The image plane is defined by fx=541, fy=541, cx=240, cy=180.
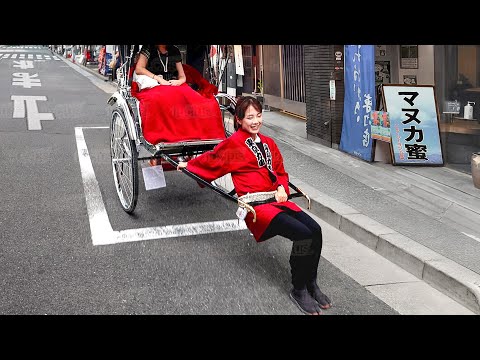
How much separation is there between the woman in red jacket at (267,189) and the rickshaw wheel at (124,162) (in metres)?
1.12

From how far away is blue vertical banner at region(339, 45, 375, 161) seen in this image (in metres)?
7.93

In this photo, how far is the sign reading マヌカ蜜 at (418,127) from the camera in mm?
7703

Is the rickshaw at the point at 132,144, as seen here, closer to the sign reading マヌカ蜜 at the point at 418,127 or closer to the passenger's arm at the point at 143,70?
the passenger's arm at the point at 143,70

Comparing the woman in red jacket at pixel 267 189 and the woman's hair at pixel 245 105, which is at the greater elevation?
the woman's hair at pixel 245 105

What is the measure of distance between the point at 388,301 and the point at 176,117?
283 cm

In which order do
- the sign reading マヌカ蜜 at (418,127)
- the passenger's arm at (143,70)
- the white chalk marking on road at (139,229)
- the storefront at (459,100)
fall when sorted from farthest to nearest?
the sign reading マヌカ蜜 at (418,127), the storefront at (459,100), the passenger's arm at (143,70), the white chalk marking on road at (139,229)

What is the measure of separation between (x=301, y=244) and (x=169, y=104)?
7.83 ft

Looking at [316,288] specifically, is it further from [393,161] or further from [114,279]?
[393,161]

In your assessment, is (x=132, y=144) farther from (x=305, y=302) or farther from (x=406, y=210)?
(x=406, y=210)

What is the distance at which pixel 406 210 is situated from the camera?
585cm

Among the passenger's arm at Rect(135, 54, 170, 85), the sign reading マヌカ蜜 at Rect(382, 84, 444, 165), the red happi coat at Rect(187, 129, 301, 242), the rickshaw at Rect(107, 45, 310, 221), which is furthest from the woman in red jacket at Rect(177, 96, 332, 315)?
the sign reading マヌカ蜜 at Rect(382, 84, 444, 165)

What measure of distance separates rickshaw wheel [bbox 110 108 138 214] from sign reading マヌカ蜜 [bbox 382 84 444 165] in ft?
12.5

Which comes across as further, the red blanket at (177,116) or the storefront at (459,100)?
the storefront at (459,100)

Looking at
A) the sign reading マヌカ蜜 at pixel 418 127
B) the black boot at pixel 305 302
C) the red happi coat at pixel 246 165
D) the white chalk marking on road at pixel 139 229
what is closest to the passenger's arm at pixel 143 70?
the white chalk marking on road at pixel 139 229
